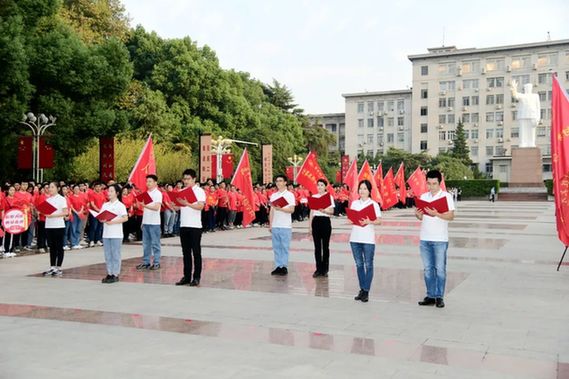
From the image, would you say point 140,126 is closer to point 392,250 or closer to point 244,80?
point 244,80

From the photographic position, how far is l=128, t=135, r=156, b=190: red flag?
40.2 ft

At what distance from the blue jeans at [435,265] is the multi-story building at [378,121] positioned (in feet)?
269

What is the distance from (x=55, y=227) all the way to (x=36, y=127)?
45.8 ft

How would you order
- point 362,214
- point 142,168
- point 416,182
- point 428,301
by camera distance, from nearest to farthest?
point 428,301 → point 362,214 → point 142,168 → point 416,182

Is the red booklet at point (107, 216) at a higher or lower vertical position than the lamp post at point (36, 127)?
lower

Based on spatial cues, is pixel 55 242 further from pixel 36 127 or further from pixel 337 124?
pixel 337 124

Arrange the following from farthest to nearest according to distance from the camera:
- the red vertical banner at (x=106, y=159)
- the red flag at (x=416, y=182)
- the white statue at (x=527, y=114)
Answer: the white statue at (x=527, y=114)
the red flag at (x=416, y=182)
the red vertical banner at (x=106, y=159)

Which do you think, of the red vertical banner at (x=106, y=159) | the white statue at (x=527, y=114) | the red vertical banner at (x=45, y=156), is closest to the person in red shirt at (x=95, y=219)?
the red vertical banner at (x=45, y=156)

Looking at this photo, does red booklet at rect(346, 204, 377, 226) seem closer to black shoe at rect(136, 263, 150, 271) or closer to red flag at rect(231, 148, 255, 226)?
black shoe at rect(136, 263, 150, 271)

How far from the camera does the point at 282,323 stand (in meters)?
6.39

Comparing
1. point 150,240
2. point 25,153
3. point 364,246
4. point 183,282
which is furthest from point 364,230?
point 25,153

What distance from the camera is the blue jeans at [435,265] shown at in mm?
7289

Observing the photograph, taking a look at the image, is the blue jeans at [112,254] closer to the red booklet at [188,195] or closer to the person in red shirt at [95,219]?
the red booklet at [188,195]

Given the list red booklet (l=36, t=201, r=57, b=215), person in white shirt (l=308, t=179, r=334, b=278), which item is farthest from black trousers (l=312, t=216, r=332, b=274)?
red booklet (l=36, t=201, r=57, b=215)
